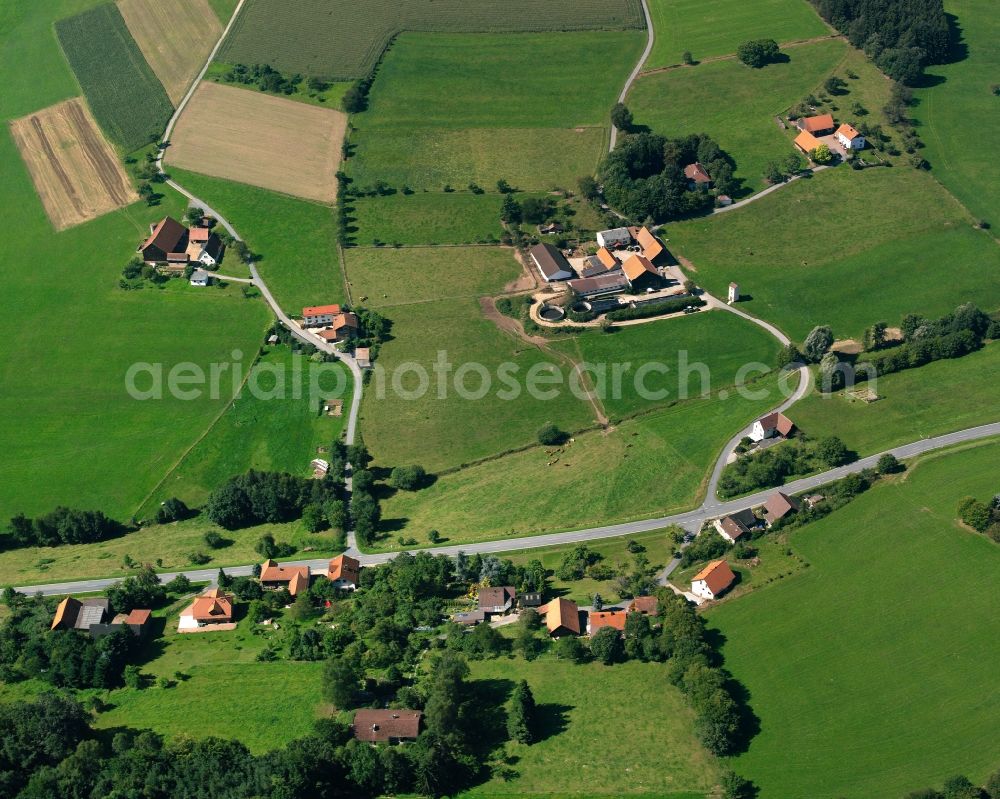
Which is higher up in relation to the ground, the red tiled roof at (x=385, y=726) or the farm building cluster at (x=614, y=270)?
the red tiled roof at (x=385, y=726)

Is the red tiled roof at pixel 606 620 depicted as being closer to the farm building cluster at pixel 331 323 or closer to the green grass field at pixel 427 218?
the farm building cluster at pixel 331 323

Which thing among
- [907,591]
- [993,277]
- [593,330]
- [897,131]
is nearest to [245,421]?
[593,330]

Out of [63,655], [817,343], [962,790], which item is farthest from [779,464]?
[63,655]

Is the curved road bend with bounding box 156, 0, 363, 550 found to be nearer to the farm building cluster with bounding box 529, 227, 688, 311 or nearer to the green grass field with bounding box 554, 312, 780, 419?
the green grass field with bounding box 554, 312, 780, 419

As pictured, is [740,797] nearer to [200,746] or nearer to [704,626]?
[704,626]

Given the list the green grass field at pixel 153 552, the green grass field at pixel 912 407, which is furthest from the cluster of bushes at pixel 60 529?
the green grass field at pixel 912 407

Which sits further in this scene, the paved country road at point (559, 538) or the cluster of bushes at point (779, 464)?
the cluster of bushes at point (779, 464)

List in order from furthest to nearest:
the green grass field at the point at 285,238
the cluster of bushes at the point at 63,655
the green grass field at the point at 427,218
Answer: the green grass field at the point at 427,218, the green grass field at the point at 285,238, the cluster of bushes at the point at 63,655

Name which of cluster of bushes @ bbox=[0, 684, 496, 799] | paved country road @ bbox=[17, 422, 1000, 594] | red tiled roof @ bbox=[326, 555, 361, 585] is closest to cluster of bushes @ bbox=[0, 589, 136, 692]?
cluster of bushes @ bbox=[0, 684, 496, 799]
